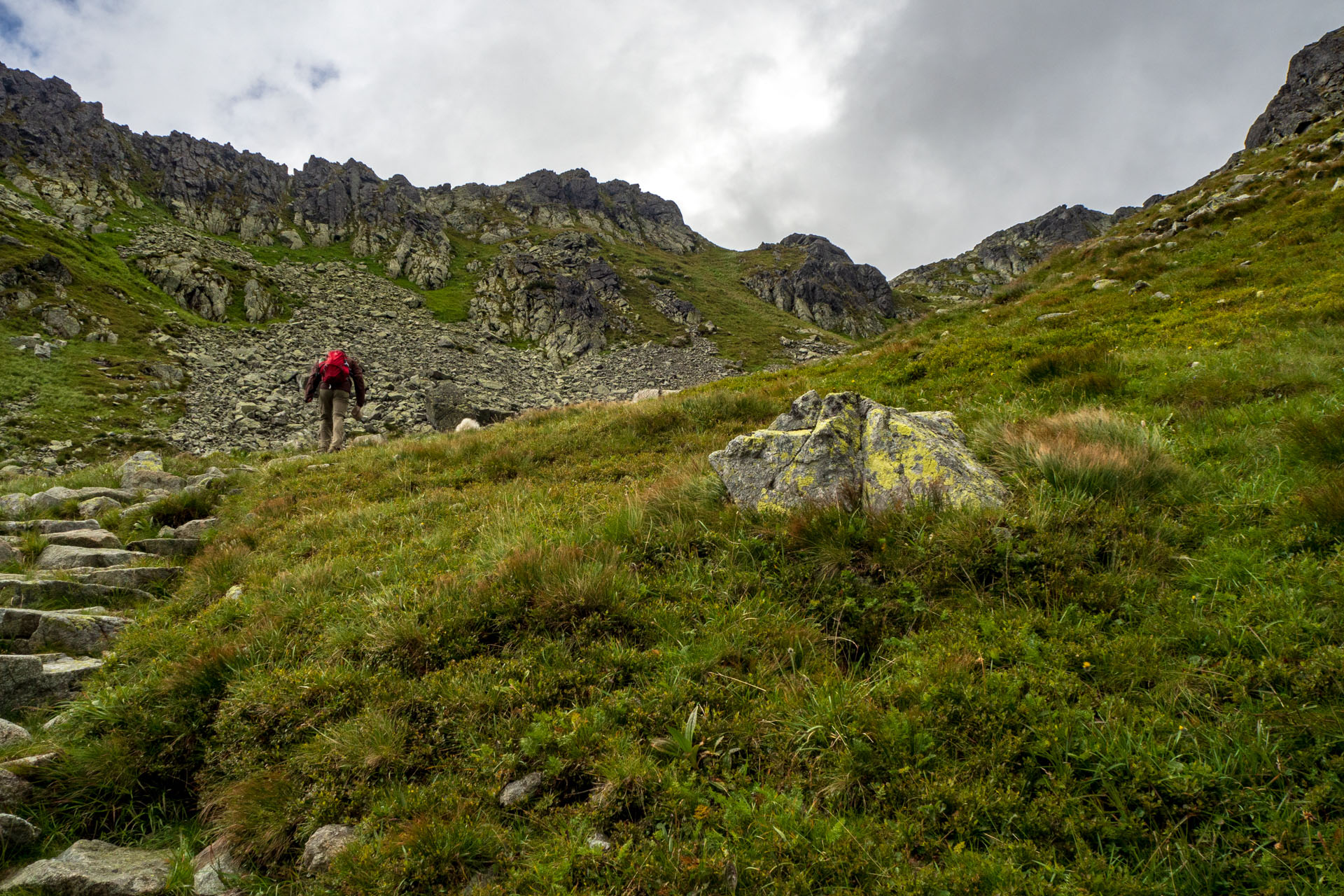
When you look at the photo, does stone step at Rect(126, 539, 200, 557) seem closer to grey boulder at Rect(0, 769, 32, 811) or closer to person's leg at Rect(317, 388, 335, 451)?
grey boulder at Rect(0, 769, 32, 811)

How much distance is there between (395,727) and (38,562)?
789 cm

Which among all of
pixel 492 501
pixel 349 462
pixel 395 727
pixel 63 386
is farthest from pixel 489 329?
pixel 395 727

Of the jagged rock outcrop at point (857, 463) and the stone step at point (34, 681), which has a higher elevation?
the jagged rock outcrop at point (857, 463)

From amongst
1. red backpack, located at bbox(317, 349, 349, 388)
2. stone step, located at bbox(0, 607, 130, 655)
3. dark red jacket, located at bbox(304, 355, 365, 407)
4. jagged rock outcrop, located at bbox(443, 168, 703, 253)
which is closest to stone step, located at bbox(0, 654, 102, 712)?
stone step, located at bbox(0, 607, 130, 655)

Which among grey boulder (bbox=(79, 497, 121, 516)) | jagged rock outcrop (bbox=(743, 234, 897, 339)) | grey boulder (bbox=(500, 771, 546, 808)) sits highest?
jagged rock outcrop (bbox=(743, 234, 897, 339))

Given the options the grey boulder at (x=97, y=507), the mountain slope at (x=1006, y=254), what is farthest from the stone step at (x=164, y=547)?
the mountain slope at (x=1006, y=254)

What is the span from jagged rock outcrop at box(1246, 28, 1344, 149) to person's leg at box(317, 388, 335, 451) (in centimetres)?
5347

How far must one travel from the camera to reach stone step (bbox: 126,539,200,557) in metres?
8.21

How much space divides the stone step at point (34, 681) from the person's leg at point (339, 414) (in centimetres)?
1247

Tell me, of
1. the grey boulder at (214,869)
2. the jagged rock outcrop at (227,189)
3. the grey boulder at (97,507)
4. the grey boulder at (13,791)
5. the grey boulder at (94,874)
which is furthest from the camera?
the jagged rock outcrop at (227,189)

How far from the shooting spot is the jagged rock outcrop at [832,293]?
118000 mm

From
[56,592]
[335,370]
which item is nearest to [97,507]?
[56,592]

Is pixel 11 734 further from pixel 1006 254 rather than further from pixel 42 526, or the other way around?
pixel 1006 254

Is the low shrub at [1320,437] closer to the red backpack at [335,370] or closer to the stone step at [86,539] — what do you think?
the stone step at [86,539]
